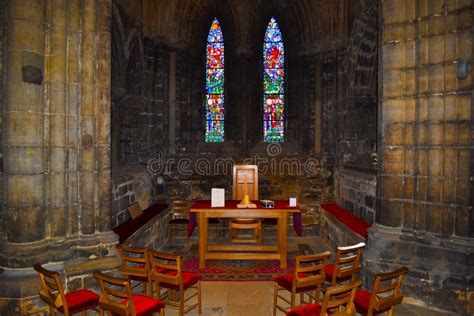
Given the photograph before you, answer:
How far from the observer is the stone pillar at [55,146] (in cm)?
429

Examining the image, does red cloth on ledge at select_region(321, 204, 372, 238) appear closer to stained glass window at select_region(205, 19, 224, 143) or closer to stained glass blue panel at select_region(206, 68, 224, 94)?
stained glass window at select_region(205, 19, 224, 143)

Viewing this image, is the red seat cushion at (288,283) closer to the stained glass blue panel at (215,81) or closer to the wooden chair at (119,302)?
the wooden chair at (119,302)

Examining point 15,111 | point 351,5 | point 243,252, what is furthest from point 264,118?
point 15,111

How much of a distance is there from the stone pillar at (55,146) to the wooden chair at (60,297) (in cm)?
76

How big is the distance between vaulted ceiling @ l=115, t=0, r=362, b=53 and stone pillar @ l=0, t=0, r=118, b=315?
3.87 m

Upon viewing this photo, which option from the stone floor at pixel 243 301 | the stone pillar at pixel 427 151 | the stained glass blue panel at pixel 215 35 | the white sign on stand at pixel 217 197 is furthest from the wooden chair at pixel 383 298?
the stained glass blue panel at pixel 215 35

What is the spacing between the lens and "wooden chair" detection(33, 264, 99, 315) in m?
3.29

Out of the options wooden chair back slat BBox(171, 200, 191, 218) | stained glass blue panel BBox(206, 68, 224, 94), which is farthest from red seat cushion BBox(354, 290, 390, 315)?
stained glass blue panel BBox(206, 68, 224, 94)

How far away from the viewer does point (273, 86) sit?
9.55 meters

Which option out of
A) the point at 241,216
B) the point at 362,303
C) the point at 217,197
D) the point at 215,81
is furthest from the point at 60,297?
the point at 215,81

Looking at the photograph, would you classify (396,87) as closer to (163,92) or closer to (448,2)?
(448,2)

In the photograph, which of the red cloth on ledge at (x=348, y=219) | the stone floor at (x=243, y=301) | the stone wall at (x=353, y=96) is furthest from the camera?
the stone wall at (x=353, y=96)

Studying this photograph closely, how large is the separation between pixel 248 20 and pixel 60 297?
7.17 metres

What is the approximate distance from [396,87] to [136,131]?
487 cm
